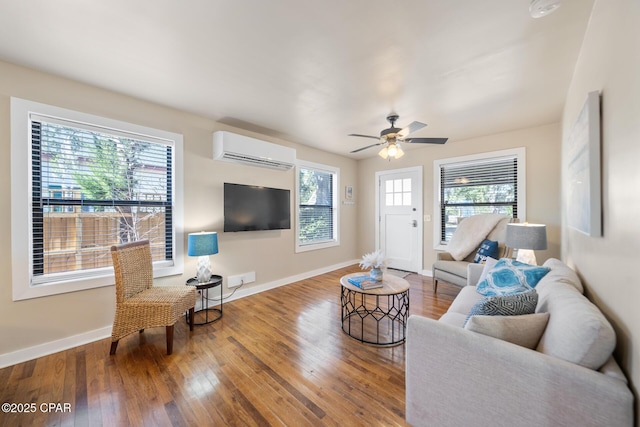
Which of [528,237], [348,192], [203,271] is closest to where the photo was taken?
[528,237]

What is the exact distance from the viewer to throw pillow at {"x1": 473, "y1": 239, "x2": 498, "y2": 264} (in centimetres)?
319

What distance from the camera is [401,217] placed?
4.91 metres

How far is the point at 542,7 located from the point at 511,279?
170 cm

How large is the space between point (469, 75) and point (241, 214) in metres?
2.99

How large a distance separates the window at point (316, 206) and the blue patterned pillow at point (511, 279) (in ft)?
9.56

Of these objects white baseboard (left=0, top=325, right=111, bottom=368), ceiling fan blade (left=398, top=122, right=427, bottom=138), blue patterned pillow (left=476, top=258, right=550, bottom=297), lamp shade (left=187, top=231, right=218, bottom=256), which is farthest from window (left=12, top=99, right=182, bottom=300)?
blue patterned pillow (left=476, top=258, right=550, bottom=297)

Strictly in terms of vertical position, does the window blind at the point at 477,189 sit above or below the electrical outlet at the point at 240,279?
above

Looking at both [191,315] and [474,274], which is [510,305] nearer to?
[474,274]

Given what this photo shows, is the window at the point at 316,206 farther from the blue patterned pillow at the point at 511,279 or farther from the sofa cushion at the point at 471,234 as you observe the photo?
the blue patterned pillow at the point at 511,279

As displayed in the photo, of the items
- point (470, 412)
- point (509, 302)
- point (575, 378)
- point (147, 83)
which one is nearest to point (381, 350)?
point (470, 412)

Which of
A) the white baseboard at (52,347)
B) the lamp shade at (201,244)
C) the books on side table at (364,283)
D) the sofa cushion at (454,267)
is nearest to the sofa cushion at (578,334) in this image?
the books on side table at (364,283)

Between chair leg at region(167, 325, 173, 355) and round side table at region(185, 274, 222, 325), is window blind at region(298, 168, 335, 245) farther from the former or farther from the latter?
chair leg at region(167, 325, 173, 355)

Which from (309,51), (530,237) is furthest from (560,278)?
(309,51)

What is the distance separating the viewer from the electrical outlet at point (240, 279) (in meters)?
3.34
